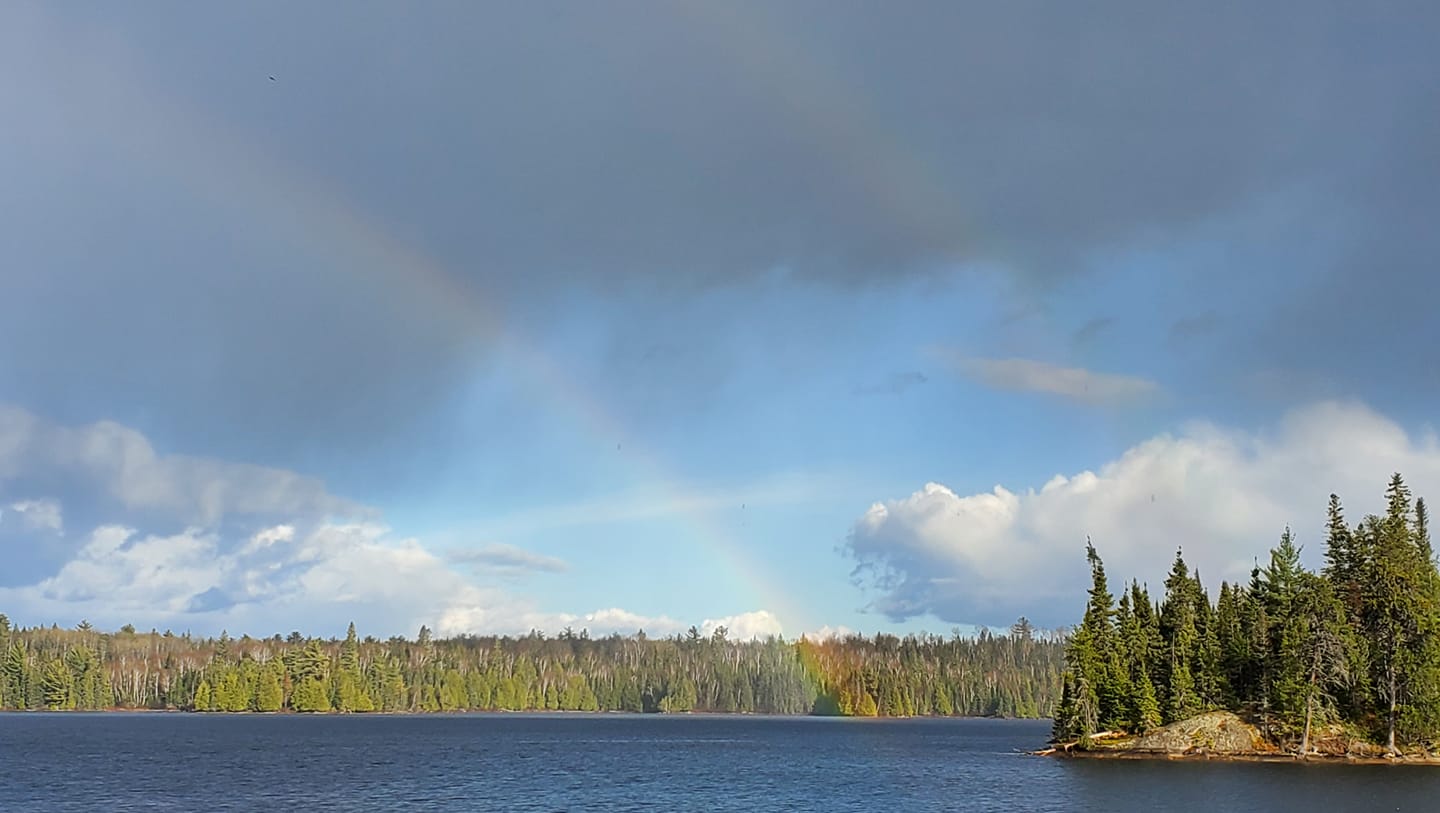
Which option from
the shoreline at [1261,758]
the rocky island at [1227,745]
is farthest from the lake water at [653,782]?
the rocky island at [1227,745]

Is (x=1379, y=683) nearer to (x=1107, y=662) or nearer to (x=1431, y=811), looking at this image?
(x=1107, y=662)

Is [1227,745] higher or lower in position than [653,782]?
higher

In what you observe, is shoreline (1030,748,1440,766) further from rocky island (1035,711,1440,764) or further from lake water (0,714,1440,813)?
lake water (0,714,1440,813)

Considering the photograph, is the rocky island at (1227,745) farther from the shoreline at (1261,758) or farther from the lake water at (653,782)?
the lake water at (653,782)

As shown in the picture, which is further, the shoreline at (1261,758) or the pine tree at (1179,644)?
the pine tree at (1179,644)

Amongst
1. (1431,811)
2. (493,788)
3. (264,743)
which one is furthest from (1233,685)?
(264,743)

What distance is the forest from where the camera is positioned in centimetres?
11944

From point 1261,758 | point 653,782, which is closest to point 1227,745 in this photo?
point 1261,758

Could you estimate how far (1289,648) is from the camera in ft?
400

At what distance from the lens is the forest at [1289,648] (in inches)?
4702

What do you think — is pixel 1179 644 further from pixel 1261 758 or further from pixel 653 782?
pixel 653 782

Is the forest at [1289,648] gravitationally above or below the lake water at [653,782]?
above

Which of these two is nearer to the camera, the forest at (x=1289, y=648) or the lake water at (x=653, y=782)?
the lake water at (x=653, y=782)

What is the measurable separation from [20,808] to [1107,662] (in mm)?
117582
